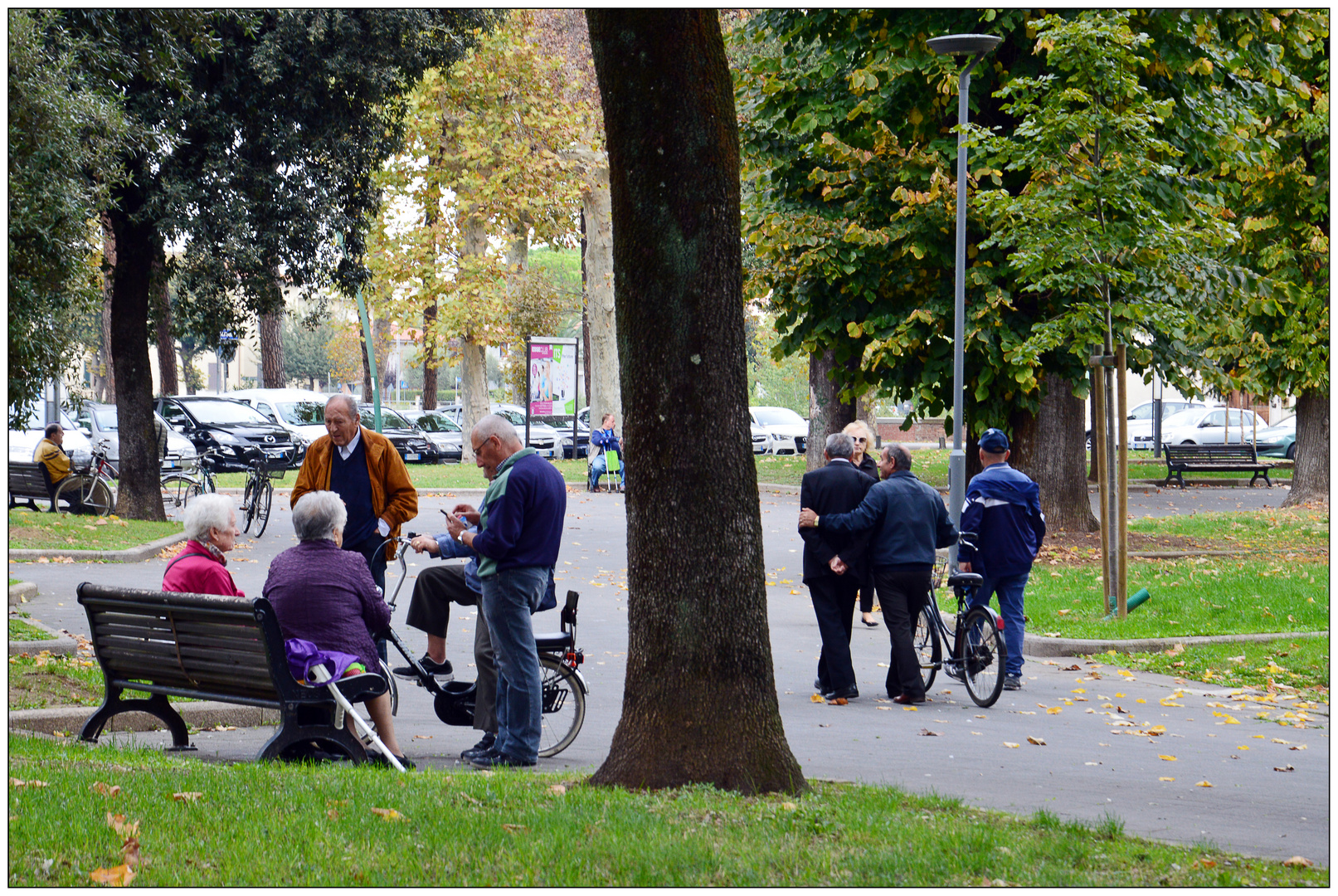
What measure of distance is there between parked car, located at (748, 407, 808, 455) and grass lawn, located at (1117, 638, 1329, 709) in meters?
34.8

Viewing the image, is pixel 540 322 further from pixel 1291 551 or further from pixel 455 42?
pixel 1291 551

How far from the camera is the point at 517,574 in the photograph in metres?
6.98

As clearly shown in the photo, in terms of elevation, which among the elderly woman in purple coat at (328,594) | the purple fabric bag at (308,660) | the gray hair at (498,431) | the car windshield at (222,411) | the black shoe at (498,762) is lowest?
the black shoe at (498,762)

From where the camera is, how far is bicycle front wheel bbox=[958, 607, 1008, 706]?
29.8ft

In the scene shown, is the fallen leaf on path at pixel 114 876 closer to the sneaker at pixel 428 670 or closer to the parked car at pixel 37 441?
the sneaker at pixel 428 670

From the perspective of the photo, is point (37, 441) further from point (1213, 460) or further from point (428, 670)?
point (1213, 460)

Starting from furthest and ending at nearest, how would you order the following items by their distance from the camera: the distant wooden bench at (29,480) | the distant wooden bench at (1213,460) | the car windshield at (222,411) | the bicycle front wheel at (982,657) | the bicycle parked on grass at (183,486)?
the car windshield at (222,411) → the distant wooden bench at (1213,460) → the bicycle parked on grass at (183,486) → the distant wooden bench at (29,480) → the bicycle front wheel at (982,657)

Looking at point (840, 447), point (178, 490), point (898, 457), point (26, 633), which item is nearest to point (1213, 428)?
point (178, 490)

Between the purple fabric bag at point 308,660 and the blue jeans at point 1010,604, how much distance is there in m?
4.95

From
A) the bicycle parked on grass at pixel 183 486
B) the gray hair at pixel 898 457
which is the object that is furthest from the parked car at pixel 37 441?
the gray hair at pixel 898 457

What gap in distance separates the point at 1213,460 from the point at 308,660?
28226 millimetres

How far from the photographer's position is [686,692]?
5.69 meters

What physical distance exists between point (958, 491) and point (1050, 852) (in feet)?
33.9

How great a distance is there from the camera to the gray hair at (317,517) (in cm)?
674
